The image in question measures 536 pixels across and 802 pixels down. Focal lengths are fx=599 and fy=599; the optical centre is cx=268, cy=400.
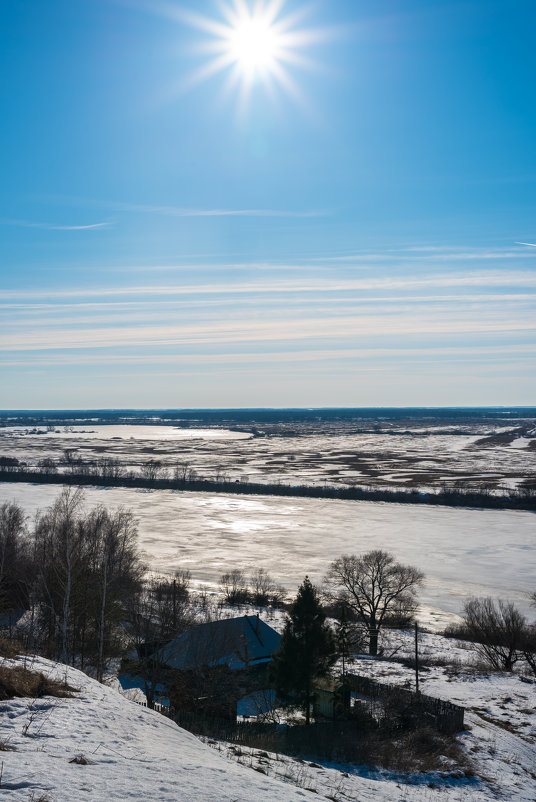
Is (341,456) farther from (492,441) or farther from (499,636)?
(499,636)

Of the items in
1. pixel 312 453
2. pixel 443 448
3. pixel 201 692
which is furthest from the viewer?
pixel 443 448

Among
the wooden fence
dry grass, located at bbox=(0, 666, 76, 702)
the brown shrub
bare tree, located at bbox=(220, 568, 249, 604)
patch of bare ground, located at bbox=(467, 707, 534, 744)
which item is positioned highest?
dry grass, located at bbox=(0, 666, 76, 702)

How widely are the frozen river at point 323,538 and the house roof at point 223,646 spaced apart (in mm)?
15924

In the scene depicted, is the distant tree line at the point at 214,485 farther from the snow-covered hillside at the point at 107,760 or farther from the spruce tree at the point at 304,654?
the snow-covered hillside at the point at 107,760

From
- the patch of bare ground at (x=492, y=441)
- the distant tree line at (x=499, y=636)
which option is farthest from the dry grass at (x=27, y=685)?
the patch of bare ground at (x=492, y=441)

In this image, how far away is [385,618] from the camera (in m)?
35.6

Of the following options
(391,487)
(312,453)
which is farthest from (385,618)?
(312,453)

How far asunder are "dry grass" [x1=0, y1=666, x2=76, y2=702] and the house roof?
10.6 m

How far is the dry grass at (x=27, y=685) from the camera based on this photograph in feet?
32.6

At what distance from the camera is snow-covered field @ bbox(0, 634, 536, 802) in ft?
24.3

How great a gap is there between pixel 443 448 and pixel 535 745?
12935cm

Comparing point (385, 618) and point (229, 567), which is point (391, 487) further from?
point (385, 618)

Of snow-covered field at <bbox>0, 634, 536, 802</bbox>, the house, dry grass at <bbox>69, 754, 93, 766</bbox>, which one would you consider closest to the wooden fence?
snow-covered field at <bbox>0, 634, 536, 802</bbox>

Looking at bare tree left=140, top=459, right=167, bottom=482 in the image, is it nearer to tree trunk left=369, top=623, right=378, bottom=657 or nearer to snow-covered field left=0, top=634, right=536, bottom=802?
tree trunk left=369, top=623, right=378, bottom=657
